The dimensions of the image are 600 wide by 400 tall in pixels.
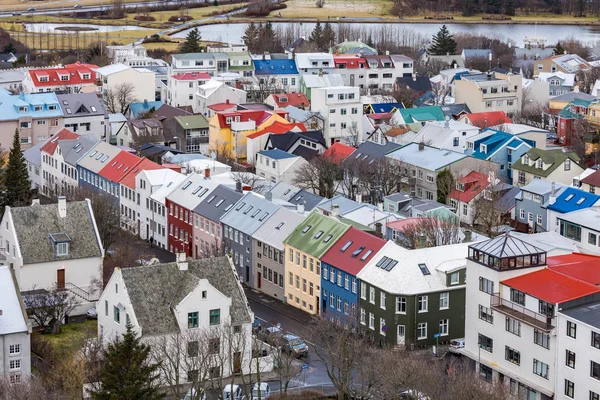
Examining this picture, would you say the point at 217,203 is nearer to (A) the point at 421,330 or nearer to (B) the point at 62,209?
(B) the point at 62,209

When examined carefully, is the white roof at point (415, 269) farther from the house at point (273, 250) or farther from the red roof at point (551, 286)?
the house at point (273, 250)

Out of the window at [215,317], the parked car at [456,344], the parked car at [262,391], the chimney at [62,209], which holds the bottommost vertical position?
the parked car at [262,391]

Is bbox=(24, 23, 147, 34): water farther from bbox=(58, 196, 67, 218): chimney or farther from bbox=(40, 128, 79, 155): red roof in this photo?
bbox=(58, 196, 67, 218): chimney

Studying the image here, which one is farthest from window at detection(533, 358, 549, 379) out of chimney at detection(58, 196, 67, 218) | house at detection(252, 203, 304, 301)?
chimney at detection(58, 196, 67, 218)

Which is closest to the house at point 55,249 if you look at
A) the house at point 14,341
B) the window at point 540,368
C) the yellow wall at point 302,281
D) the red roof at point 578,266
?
the yellow wall at point 302,281

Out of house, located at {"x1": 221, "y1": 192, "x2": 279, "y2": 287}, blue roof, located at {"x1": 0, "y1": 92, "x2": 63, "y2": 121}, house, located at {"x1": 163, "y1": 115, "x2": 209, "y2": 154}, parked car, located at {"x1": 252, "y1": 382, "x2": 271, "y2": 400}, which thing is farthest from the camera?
house, located at {"x1": 163, "y1": 115, "x2": 209, "y2": 154}
